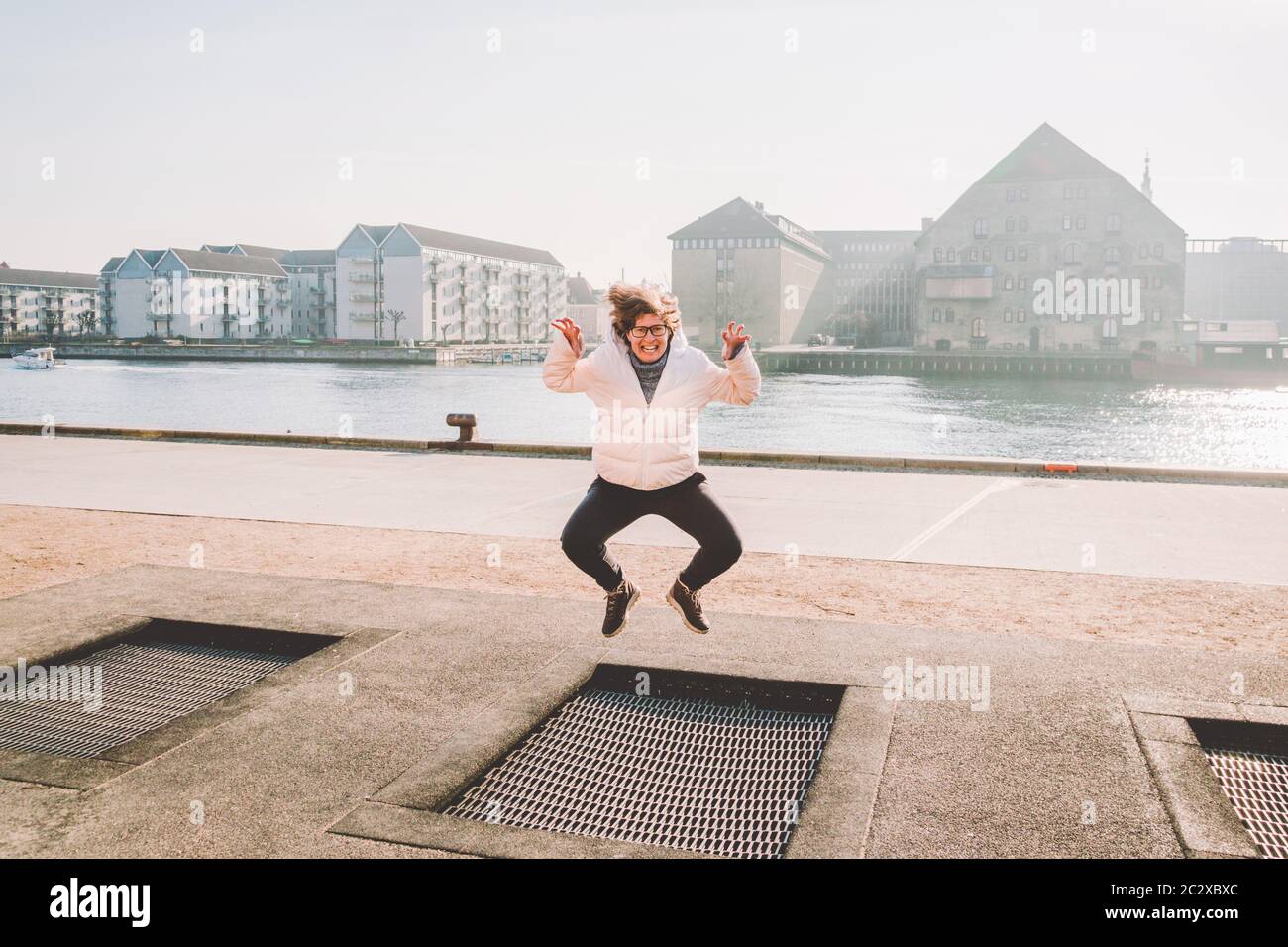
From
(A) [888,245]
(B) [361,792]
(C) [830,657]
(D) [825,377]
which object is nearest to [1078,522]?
(C) [830,657]

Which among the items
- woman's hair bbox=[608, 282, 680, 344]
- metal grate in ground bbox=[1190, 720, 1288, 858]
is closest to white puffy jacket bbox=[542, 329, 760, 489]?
woman's hair bbox=[608, 282, 680, 344]

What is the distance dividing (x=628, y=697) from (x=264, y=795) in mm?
2071

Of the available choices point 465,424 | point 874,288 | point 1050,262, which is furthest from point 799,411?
point 874,288

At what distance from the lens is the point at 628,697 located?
5.72 meters

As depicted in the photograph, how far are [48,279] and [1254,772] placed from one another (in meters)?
172

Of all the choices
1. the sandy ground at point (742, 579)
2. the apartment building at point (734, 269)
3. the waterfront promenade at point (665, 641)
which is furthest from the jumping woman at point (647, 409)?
the apartment building at point (734, 269)

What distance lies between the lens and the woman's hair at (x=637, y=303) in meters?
5.01

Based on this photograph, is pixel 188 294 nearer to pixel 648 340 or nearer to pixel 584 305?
pixel 584 305

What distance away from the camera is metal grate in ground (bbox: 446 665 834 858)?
14.0ft

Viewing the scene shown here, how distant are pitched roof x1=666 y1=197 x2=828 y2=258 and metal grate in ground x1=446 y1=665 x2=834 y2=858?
119 m

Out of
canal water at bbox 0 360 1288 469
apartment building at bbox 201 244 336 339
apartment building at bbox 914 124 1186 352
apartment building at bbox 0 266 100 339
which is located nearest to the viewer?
canal water at bbox 0 360 1288 469

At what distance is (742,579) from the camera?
336 inches

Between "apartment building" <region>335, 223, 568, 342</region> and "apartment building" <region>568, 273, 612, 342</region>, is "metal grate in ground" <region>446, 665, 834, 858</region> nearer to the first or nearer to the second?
"apartment building" <region>335, 223, 568, 342</region>

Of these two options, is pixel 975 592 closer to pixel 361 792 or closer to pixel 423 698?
pixel 423 698
